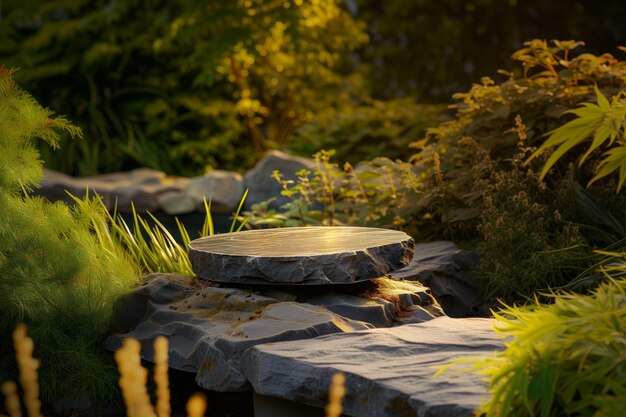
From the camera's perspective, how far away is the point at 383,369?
8.03ft

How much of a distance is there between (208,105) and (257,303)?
21.7ft

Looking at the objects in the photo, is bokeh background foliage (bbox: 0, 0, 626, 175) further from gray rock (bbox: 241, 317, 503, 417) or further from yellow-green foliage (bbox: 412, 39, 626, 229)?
gray rock (bbox: 241, 317, 503, 417)

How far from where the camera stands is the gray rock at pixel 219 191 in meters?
7.50

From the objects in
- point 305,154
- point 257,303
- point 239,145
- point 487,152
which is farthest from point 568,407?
point 239,145

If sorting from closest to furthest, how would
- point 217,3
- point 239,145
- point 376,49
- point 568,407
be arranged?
point 568,407, point 217,3, point 239,145, point 376,49

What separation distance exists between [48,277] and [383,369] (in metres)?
1.47

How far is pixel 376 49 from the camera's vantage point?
37.0 feet

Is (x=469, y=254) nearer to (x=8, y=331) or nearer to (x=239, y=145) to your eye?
(x=8, y=331)

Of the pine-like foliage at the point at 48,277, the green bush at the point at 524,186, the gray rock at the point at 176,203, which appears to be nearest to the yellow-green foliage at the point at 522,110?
the green bush at the point at 524,186

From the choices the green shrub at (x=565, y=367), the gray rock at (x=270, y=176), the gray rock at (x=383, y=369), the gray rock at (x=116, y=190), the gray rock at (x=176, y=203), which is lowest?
the gray rock at (x=176, y=203)

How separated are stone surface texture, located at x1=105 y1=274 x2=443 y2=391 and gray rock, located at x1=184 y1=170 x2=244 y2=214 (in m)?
3.84

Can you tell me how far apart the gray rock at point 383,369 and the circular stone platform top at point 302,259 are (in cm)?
36

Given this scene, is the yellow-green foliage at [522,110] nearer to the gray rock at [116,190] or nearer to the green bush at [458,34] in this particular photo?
the gray rock at [116,190]

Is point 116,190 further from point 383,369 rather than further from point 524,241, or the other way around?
point 383,369
